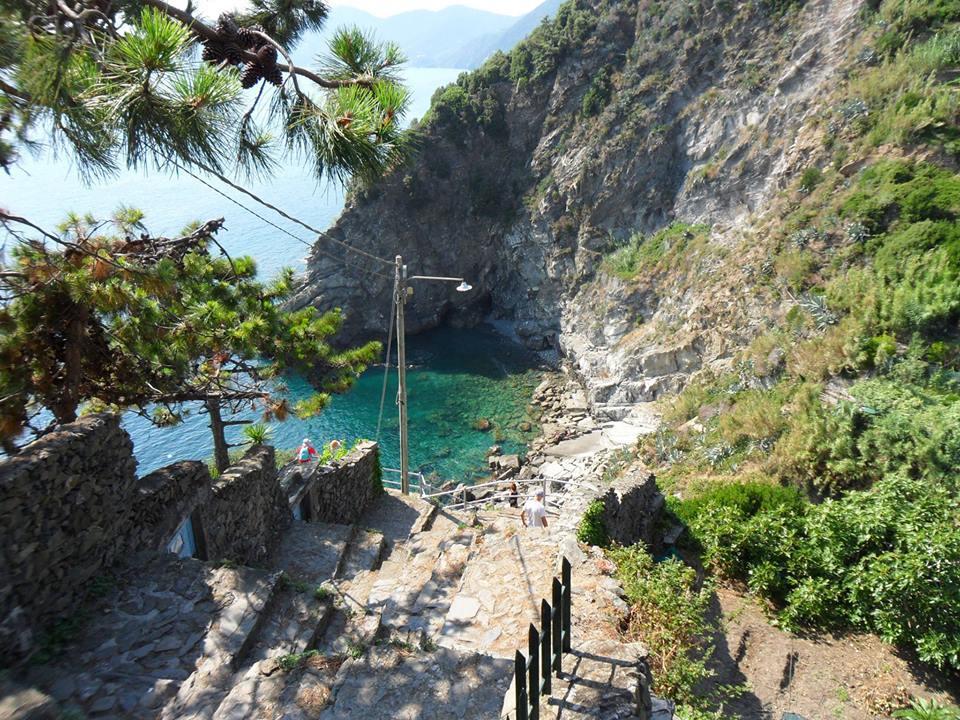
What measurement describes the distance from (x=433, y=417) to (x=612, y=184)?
1851 centimetres

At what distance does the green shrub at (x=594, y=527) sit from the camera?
24.4 feet

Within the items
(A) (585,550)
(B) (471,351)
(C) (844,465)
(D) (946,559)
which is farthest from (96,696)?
(B) (471,351)

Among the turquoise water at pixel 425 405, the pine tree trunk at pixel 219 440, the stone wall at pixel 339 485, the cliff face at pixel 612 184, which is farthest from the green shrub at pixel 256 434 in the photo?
the cliff face at pixel 612 184

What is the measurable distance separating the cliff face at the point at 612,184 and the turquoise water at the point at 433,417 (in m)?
3.91

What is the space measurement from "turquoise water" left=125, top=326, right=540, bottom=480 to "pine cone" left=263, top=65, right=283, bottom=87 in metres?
21.6

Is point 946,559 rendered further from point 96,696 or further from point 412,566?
point 96,696

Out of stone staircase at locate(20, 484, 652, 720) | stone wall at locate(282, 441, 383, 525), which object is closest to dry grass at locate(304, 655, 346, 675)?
stone staircase at locate(20, 484, 652, 720)

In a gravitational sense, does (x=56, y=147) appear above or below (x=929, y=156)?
below

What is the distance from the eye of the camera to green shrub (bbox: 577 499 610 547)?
24.4ft

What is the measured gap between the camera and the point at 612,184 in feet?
116

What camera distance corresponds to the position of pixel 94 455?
5.40m

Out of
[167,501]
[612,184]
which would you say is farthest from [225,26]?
[612,184]

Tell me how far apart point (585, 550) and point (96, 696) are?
16.6 feet

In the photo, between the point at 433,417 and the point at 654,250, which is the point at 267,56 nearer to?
the point at 433,417
